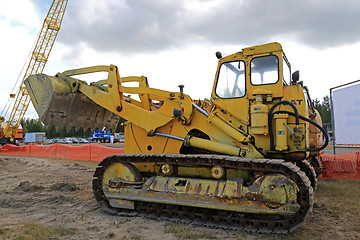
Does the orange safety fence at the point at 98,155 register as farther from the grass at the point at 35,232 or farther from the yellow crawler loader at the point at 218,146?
the grass at the point at 35,232

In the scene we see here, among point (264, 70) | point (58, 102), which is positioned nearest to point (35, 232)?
point (58, 102)

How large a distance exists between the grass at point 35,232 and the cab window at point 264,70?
4719mm

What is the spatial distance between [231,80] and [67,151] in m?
18.0

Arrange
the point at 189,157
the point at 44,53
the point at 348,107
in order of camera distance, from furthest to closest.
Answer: the point at 44,53
the point at 348,107
the point at 189,157

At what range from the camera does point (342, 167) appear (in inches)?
425

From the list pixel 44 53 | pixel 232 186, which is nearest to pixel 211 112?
pixel 232 186

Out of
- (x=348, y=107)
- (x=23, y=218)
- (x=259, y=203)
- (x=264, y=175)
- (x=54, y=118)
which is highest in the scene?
(x=348, y=107)

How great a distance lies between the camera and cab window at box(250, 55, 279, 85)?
5824mm

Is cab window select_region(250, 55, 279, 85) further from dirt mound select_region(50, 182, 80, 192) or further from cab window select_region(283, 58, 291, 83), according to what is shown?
dirt mound select_region(50, 182, 80, 192)

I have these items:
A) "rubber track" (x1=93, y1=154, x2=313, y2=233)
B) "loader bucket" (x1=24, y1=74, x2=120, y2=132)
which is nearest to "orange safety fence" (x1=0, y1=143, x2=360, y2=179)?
"rubber track" (x1=93, y1=154, x2=313, y2=233)

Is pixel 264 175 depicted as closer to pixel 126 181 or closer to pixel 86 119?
pixel 126 181

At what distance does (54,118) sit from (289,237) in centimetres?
612

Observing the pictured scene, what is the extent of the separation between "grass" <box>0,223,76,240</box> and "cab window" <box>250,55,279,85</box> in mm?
4719

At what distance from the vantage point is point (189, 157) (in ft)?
18.4
